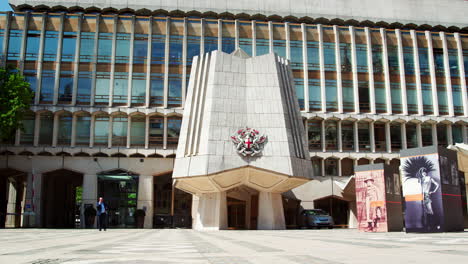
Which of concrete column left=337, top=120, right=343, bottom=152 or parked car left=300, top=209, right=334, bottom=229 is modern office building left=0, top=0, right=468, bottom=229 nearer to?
concrete column left=337, top=120, right=343, bottom=152

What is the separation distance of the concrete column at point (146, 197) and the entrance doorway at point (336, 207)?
55.4 ft

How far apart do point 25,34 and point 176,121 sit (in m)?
17.1

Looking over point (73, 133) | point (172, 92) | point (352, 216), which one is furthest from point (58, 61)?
point (352, 216)

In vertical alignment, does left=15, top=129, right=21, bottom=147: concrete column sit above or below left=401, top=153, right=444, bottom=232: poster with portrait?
above

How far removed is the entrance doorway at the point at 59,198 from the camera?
45000 millimetres

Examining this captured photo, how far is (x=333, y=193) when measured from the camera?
4641cm

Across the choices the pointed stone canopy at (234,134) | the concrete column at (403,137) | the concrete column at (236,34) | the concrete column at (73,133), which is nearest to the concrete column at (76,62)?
the concrete column at (73,133)

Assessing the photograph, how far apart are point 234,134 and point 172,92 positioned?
52.4ft

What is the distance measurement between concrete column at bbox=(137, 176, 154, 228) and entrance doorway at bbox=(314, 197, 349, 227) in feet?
55.4

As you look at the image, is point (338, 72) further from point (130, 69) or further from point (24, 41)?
point (24, 41)

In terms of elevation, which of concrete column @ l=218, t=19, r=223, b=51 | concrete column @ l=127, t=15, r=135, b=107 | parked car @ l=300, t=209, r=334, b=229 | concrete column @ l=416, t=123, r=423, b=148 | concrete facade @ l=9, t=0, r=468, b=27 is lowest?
parked car @ l=300, t=209, r=334, b=229

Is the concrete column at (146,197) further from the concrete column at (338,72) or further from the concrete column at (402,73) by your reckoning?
the concrete column at (402,73)

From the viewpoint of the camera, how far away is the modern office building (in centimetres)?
4381

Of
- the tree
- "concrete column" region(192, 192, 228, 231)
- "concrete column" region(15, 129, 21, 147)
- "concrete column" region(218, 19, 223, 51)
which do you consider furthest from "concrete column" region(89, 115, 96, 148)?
"concrete column" region(192, 192, 228, 231)
